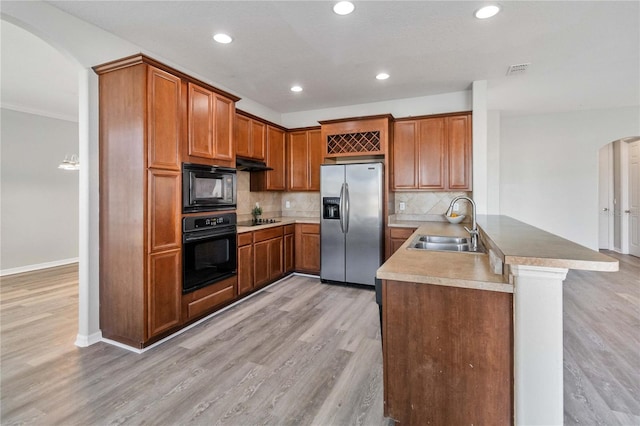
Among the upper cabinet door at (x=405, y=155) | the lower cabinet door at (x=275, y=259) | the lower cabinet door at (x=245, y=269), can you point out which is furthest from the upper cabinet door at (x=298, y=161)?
the lower cabinet door at (x=245, y=269)

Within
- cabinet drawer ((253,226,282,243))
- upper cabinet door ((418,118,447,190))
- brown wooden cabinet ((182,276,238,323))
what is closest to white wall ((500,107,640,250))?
upper cabinet door ((418,118,447,190))

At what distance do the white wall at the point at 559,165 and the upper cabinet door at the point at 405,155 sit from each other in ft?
9.03

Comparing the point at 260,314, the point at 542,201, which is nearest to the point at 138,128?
the point at 260,314

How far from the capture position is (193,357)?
7.97ft

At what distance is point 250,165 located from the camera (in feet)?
13.7

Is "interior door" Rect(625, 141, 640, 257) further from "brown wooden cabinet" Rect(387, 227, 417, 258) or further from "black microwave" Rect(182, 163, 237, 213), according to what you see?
"black microwave" Rect(182, 163, 237, 213)

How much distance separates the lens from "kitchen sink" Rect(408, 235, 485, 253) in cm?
261

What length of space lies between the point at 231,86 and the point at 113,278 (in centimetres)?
283

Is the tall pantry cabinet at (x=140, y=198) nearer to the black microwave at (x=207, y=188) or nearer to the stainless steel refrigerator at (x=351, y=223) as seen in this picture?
the black microwave at (x=207, y=188)

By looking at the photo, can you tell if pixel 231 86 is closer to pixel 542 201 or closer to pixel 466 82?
pixel 466 82

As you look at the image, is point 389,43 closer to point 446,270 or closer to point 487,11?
point 487,11

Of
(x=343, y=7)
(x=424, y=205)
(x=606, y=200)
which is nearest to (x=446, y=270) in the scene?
(x=343, y=7)

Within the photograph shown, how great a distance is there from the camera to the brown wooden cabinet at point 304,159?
4.93 meters

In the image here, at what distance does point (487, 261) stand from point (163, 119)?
2698 millimetres
